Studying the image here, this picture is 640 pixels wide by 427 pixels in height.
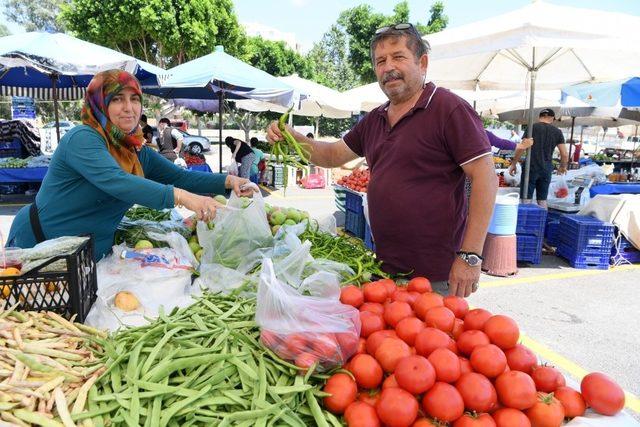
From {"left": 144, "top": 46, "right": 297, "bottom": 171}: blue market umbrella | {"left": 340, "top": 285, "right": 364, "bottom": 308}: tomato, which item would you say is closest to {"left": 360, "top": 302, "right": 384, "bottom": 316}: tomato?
{"left": 340, "top": 285, "right": 364, "bottom": 308}: tomato

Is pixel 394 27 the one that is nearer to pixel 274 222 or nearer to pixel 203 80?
pixel 274 222

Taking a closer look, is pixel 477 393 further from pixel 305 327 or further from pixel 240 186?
pixel 240 186

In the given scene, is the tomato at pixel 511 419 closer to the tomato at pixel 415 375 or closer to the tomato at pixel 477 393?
the tomato at pixel 477 393

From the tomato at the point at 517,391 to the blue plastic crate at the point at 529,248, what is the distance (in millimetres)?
5644

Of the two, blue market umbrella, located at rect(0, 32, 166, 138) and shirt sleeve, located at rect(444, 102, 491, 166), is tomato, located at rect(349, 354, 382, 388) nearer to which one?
shirt sleeve, located at rect(444, 102, 491, 166)

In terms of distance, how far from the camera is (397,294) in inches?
79.0

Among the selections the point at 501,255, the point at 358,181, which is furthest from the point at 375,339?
the point at 358,181

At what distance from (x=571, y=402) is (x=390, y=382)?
0.61 m

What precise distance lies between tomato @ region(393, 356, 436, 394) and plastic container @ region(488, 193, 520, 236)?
4803mm

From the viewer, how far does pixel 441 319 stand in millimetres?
1697

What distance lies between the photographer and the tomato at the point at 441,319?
5.56 feet

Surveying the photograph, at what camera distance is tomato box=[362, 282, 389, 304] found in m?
1.99

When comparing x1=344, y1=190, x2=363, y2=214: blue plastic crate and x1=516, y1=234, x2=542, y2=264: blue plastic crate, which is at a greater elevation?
x1=344, y1=190, x2=363, y2=214: blue plastic crate

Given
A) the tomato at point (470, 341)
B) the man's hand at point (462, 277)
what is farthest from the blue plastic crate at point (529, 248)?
the tomato at point (470, 341)
